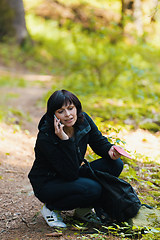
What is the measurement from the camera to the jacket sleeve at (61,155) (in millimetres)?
2320

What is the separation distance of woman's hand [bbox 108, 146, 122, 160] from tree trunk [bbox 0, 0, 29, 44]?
1092 cm

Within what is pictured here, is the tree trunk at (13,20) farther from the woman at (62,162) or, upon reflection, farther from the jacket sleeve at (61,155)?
the jacket sleeve at (61,155)

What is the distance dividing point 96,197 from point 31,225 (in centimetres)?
74

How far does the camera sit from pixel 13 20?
12.0m

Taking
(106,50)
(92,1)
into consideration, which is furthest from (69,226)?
(92,1)

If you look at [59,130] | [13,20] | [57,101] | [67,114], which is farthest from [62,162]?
[13,20]

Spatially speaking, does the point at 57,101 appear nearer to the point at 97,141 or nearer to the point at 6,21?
the point at 97,141

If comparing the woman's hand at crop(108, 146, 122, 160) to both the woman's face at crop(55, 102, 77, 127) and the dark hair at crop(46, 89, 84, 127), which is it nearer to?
the woman's face at crop(55, 102, 77, 127)

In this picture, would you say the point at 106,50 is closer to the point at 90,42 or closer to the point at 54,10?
the point at 90,42

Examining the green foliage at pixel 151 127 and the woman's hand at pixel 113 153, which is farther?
the green foliage at pixel 151 127

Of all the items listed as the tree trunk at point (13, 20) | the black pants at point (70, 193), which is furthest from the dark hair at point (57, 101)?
the tree trunk at point (13, 20)

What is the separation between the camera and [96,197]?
7.93ft

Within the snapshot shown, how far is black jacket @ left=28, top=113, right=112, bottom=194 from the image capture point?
233 centimetres

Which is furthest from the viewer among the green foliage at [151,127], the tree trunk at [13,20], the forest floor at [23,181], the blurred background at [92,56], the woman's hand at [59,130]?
the tree trunk at [13,20]
